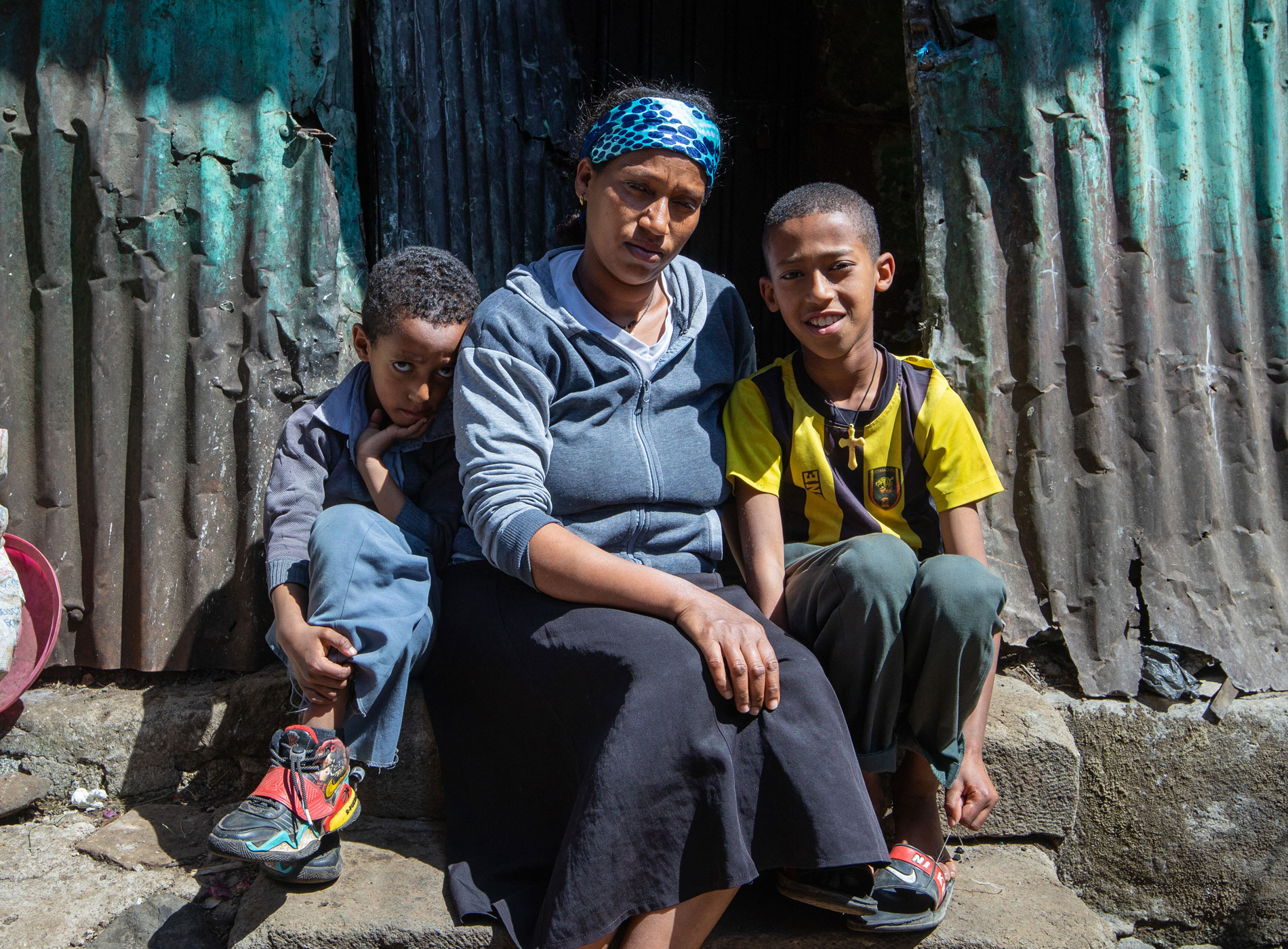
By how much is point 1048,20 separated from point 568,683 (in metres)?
2.25

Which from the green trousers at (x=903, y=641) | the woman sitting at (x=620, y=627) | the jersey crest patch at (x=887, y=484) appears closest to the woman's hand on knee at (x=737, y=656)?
the woman sitting at (x=620, y=627)

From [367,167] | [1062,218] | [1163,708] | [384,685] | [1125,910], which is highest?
[367,167]

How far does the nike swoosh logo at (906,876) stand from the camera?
190 centimetres

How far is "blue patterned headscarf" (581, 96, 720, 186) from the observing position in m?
2.13

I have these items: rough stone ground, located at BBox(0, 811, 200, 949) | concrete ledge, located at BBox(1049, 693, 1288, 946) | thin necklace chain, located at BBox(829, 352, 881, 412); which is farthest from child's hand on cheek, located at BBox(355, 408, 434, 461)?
concrete ledge, located at BBox(1049, 693, 1288, 946)

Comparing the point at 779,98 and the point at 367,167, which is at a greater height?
the point at 779,98

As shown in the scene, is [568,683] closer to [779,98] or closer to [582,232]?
[582,232]

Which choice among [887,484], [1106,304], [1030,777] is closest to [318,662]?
[887,484]

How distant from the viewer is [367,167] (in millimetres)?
3104

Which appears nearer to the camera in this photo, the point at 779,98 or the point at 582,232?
the point at 582,232

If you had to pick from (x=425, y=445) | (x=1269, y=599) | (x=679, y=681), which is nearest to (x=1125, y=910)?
(x=1269, y=599)

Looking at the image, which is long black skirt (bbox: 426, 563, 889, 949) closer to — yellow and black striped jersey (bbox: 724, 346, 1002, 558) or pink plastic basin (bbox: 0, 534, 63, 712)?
yellow and black striped jersey (bbox: 724, 346, 1002, 558)

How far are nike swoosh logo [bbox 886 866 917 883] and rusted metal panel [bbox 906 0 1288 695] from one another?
3.11ft

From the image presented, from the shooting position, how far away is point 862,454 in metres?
2.24
